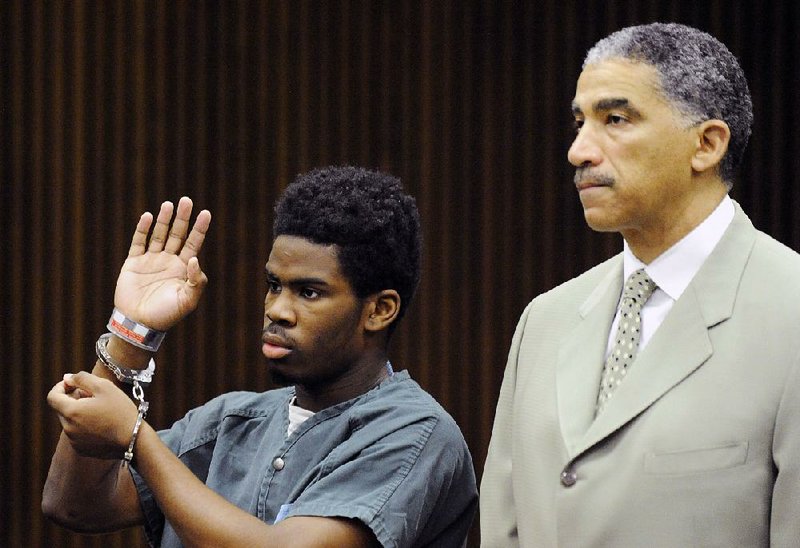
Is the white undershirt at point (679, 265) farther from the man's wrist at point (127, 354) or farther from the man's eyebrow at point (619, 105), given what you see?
the man's wrist at point (127, 354)

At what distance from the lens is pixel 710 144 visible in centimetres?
163

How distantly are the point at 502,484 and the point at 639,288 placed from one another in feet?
1.11

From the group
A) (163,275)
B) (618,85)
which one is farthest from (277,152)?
(618,85)

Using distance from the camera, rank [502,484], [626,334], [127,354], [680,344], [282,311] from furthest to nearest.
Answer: [127,354]
[282,311]
[502,484]
[626,334]
[680,344]

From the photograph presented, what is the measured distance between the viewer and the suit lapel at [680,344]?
1581 mm

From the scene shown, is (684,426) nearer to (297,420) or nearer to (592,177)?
(592,177)

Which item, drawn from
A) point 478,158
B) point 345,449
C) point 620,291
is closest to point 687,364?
point 620,291

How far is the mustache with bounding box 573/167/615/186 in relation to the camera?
1625 mm

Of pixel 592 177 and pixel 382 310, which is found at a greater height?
pixel 592 177

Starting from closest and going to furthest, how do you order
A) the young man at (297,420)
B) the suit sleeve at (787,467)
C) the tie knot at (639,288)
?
the suit sleeve at (787,467), the tie knot at (639,288), the young man at (297,420)

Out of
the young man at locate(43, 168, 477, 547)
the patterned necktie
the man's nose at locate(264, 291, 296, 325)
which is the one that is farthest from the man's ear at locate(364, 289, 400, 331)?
the patterned necktie

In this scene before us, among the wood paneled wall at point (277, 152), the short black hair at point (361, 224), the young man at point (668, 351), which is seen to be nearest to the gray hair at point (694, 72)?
the young man at point (668, 351)

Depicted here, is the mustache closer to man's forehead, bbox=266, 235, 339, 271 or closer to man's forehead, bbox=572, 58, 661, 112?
man's forehead, bbox=572, 58, 661, 112

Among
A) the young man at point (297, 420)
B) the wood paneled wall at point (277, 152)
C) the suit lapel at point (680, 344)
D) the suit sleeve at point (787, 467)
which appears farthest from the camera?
the wood paneled wall at point (277, 152)
